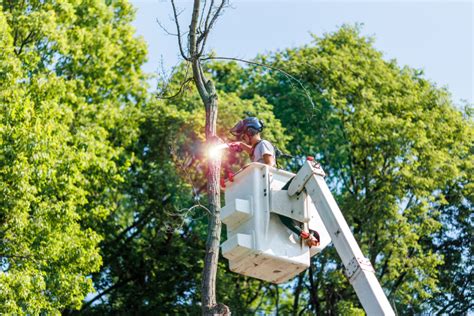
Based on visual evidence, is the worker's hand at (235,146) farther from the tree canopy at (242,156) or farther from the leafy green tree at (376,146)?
the leafy green tree at (376,146)

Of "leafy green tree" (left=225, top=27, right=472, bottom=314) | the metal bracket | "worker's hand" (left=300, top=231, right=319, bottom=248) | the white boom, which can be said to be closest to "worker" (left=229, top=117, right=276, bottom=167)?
the white boom

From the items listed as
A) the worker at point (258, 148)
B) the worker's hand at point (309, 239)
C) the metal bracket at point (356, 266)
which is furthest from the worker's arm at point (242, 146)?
the metal bracket at point (356, 266)

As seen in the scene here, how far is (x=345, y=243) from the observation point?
8.73m

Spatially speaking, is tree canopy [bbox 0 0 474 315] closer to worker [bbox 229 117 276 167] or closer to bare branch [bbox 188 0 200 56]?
bare branch [bbox 188 0 200 56]

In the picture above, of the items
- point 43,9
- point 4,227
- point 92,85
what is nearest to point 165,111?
point 92,85

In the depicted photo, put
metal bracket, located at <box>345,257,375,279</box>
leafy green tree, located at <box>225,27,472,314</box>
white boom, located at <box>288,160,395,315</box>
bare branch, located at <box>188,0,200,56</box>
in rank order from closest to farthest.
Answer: white boom, located at <box>288,160,395,315</box> < metal bracket, located at <box>345,257,375,279</box> < bare branch, located at <box>188,0,200,56</box> < leafy green tree, located at <box>225,27,472,314</box>

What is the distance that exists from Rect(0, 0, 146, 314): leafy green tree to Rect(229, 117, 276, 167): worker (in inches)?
412

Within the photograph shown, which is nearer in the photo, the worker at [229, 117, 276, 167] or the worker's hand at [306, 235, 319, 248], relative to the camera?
the worker's hand at [306, 235, 319, 248]

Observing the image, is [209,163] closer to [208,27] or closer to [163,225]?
[208,27]

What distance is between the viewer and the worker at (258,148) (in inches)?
364

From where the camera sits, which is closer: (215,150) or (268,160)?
(268,160)

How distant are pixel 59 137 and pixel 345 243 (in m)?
14.0

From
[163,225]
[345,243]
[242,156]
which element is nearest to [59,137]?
[242,156]

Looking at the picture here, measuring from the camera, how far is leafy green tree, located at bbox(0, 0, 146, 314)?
20.5 m
